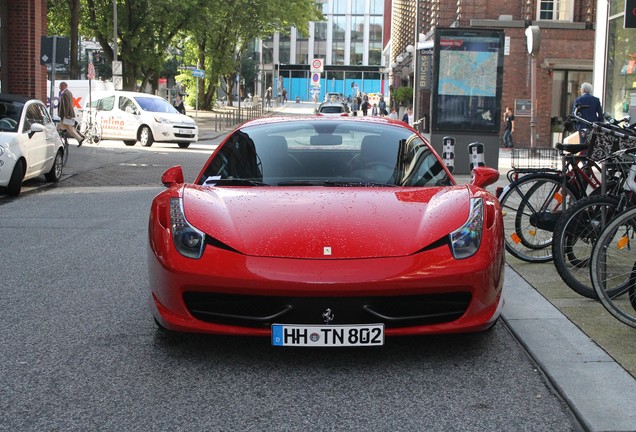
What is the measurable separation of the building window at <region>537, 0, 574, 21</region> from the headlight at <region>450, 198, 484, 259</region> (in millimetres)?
32230

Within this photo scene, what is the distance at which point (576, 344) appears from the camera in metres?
5.19

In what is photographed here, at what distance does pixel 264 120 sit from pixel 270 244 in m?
2.28

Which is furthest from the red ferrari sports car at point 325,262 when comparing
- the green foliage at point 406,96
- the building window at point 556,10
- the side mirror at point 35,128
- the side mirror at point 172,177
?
the green foliage at point 406,96

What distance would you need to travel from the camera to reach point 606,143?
686 cm

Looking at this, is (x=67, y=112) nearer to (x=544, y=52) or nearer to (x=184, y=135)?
(x=184, y=135)

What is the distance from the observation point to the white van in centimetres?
2972

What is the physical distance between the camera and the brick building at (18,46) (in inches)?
952

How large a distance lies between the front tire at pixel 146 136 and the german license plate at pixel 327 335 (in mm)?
25927

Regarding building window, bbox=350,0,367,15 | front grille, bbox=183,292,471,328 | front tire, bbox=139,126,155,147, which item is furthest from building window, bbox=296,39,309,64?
front grille, bbox=183,292,471,328

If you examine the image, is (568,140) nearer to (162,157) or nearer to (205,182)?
(205,182)

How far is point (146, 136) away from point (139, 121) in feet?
1.76

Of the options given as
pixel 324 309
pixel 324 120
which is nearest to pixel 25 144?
pixel 324 120

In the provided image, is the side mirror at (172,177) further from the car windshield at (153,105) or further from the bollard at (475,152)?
the car windshield at (153,105)

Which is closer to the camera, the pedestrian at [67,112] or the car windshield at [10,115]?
the car windshield at [10,115]
